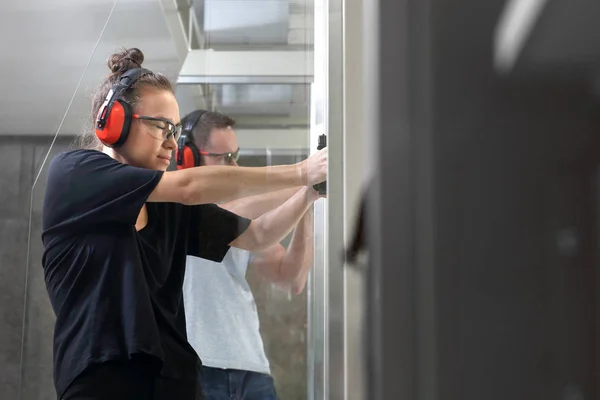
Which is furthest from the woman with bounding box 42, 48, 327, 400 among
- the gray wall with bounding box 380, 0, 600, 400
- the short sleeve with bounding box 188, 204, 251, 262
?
the gray wall with bounding box 380, 0, 600, 400

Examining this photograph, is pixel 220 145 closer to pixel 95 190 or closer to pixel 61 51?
pixel 95 190

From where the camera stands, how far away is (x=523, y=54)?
419mm

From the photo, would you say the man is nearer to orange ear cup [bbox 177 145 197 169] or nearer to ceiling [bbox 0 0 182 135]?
orange ear cup [bbox 177 145 197 169]

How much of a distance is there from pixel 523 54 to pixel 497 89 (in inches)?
1.1

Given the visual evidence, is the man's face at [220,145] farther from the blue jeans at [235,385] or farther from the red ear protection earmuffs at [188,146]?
the blue jeans at [235,385]

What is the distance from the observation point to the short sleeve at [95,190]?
0.89 metres

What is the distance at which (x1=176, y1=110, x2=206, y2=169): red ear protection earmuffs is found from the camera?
89 cm

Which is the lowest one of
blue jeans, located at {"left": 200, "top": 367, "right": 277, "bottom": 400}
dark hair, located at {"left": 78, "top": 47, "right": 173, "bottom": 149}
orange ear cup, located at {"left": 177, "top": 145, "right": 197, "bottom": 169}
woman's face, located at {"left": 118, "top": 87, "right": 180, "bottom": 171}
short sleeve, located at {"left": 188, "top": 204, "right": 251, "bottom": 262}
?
blue jeans, located at {"left": 200, "top": 367, "right": 277, "bottom": 400}

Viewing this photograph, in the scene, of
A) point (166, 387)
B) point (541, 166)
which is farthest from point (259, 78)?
point (541, 166)

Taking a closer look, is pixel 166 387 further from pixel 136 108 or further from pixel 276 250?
pixel 136 108

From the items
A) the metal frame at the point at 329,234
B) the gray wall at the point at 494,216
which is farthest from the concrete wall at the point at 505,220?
the metal frame at the point at 329,234

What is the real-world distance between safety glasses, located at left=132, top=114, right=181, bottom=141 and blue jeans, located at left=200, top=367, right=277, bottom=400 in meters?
0.33

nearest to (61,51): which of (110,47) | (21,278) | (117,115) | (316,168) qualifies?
(110,47)

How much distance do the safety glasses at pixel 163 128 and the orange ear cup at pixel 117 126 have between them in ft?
0.05
